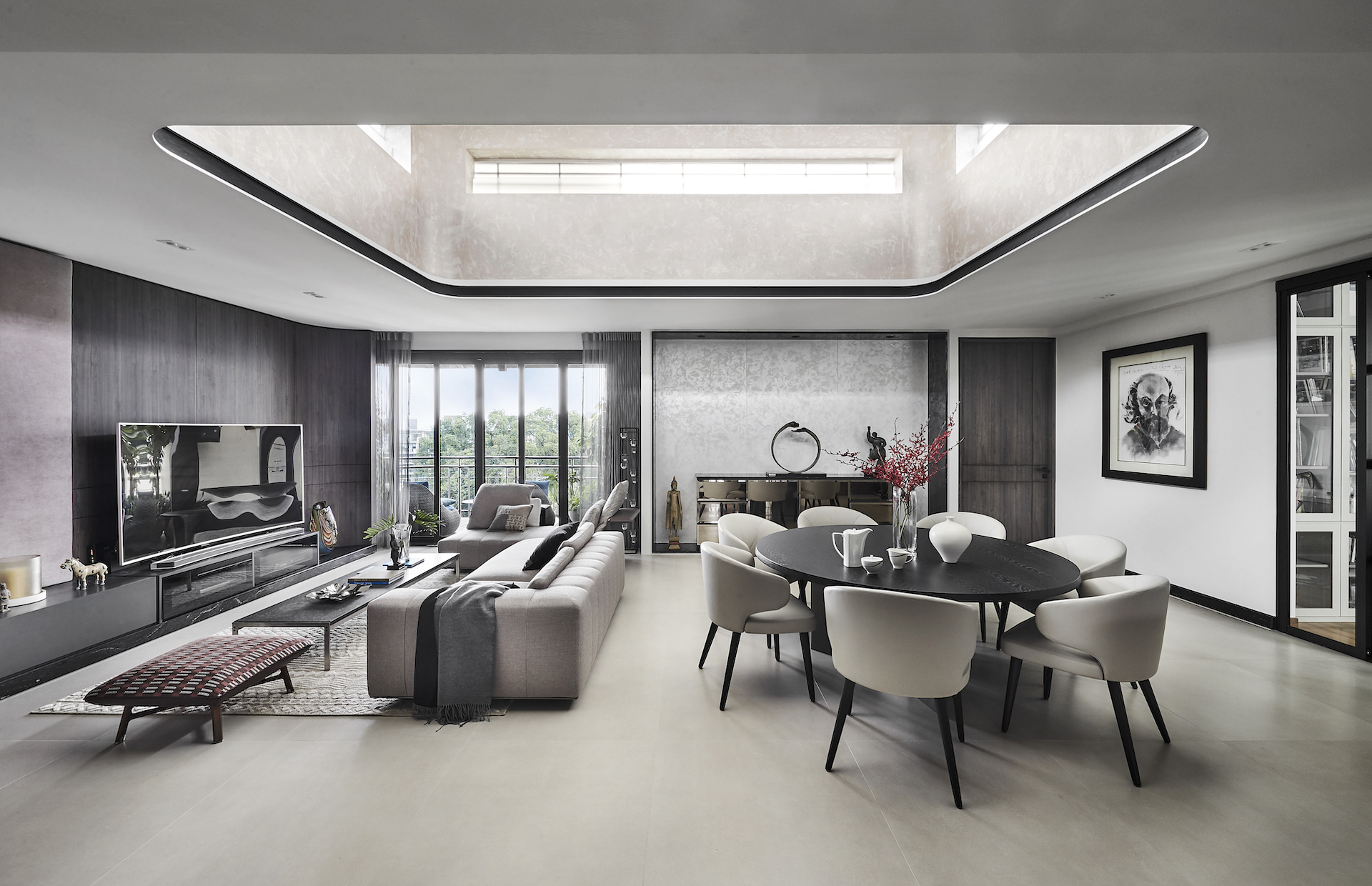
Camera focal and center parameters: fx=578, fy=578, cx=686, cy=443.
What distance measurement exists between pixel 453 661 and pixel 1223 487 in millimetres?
5664

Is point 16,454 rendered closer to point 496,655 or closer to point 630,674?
point 496,655

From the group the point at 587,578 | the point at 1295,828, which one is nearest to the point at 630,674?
the point at 587,578

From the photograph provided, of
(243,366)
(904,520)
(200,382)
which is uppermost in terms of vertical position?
(243,366)

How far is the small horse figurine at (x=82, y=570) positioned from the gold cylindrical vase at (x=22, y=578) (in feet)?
0.62

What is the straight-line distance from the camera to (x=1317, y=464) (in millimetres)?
4078

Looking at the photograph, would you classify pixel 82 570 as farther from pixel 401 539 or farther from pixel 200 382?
pixel 200 382

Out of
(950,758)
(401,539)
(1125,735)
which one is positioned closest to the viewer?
(950,758)

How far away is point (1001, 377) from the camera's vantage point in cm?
661

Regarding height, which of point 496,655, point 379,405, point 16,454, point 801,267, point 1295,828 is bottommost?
point 1295,828

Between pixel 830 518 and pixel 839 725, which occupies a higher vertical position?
pixel 830 518

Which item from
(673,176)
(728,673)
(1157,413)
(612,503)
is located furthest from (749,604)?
(1157,413)

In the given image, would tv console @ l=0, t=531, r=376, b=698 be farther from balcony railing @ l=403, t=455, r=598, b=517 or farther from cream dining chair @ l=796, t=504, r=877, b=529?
cream dining chair @ l=796, t=504, r=877, b=529

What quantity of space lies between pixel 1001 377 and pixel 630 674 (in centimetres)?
552

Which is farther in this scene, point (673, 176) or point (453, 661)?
point (673, 176)
